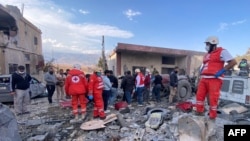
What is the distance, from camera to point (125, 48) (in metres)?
13.8

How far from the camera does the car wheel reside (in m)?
9.55

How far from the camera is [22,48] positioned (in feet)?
55.7

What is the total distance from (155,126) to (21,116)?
16.2ft

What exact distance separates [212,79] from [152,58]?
40.5 feet

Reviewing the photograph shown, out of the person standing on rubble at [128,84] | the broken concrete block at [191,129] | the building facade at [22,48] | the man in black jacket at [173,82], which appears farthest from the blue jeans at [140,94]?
the building facade at [22,48]

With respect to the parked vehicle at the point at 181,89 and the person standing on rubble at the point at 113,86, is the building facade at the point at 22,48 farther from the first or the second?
the parked vehicle at the point at 181,89

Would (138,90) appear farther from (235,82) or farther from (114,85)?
(235,82)

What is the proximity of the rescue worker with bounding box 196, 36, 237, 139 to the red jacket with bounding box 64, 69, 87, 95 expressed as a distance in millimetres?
3328

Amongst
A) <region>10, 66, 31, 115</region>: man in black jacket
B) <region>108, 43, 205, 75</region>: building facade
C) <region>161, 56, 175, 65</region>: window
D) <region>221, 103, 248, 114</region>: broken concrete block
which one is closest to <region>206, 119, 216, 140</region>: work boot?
<region>221, 103, 248, 114</region>: broken concrete block

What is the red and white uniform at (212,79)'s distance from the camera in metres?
3.79

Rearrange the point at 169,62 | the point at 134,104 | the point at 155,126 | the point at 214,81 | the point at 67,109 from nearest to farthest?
the point at 214,81 < the point at 155,126 < the point at 67,109 < the point at 134,104 < the point at 169,62

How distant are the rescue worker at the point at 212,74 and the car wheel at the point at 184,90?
5563 millimetres

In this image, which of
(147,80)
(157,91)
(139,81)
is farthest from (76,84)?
(157,91)

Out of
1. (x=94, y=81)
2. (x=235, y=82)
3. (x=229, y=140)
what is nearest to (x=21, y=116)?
(x=94, y=81)
